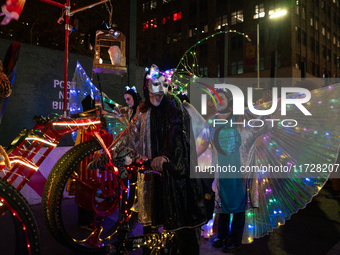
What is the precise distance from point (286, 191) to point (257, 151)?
24.5 inches

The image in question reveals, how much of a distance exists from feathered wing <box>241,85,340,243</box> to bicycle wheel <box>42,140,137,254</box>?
1641 millimetres

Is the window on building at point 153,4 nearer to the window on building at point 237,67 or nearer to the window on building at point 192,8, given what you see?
the window on building at point 192,8

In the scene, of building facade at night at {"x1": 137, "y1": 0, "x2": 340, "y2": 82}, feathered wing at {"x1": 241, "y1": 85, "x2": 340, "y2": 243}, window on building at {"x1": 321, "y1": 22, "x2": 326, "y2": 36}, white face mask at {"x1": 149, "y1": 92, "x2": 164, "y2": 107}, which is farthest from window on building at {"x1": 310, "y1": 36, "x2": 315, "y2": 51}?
white face mask at {"x1": 149, "y1": 92, "x2": 164, "y2": 107}

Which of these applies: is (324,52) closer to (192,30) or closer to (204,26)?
(204,26)

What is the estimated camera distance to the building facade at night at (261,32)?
3161 centimetres

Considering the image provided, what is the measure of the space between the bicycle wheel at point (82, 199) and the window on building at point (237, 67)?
33114 millimetres

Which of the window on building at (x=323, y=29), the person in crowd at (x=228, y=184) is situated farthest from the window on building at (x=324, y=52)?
the person in crowd at (x=228, y=184)

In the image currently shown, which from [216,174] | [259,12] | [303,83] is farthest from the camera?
[259,12]

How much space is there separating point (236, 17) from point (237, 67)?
6.20 m

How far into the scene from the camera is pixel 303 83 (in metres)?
5.53

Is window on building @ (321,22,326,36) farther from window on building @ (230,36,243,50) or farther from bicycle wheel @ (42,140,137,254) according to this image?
bicycle wheel @ (42,140,137,254)

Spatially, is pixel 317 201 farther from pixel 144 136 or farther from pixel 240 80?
pixel 240 80

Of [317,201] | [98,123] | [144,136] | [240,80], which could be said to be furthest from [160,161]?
[240,80]

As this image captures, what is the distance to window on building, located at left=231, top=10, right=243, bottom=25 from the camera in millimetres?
34709
